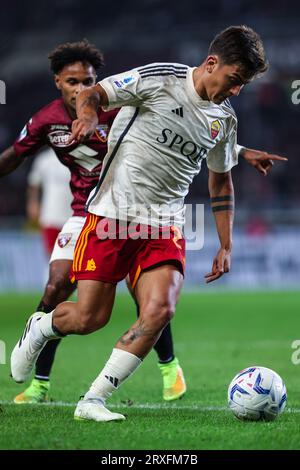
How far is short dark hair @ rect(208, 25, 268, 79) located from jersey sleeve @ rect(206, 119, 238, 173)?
545 mm

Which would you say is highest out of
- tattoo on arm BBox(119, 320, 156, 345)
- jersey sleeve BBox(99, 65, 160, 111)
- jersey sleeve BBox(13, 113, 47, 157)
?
jersey sleeve BBox(99, 65, 160, 111)

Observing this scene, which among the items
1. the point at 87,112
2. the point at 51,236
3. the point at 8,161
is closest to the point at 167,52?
the point at 51,236

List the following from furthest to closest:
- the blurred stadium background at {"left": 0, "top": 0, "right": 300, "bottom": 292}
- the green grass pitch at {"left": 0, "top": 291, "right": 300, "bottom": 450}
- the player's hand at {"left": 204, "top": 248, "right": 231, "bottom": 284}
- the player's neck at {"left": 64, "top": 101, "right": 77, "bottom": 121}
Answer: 1. the blurred stadium background at {"left": 0, "top": 0, "right": 300, "bottom": 292}
2. the player's neck at {"left": 64, "top": 101, "right": 77, "bottom": 121}
3. the player's hand at {"left": 204, "top": 248, "right": 231, "bottom": 284}
4. the green grass pitch at {"left": 0, "top": 291, "right": 300, "bottom": 450}

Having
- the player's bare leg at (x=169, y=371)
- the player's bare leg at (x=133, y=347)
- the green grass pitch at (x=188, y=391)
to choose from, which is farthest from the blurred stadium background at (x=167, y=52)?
the player's bare leg at (x=133, y=347)

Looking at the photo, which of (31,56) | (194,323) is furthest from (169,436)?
(31,56)

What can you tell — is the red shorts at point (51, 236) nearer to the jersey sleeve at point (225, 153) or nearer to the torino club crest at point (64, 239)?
the torino club crest at point (64, 239)

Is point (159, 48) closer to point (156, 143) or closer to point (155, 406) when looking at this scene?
point (155, 406)

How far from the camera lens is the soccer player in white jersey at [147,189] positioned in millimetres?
5074

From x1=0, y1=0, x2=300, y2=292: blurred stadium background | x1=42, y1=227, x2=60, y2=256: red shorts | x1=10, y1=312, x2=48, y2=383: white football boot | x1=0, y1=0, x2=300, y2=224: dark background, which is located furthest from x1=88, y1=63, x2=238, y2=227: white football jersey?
x1=0, y1=0, x2=300, y2=224: dark background

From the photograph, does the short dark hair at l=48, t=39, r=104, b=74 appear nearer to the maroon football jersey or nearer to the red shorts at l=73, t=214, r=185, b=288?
the maroon football jersey

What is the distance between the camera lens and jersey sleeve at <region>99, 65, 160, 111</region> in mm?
5051

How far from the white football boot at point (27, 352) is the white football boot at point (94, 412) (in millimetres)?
710

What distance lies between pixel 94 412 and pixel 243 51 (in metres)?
2.10

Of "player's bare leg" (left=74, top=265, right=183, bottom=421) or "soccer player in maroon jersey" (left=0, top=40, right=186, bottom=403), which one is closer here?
"player's bare leg" (left=74, top=265, right=183, bottom=421)
